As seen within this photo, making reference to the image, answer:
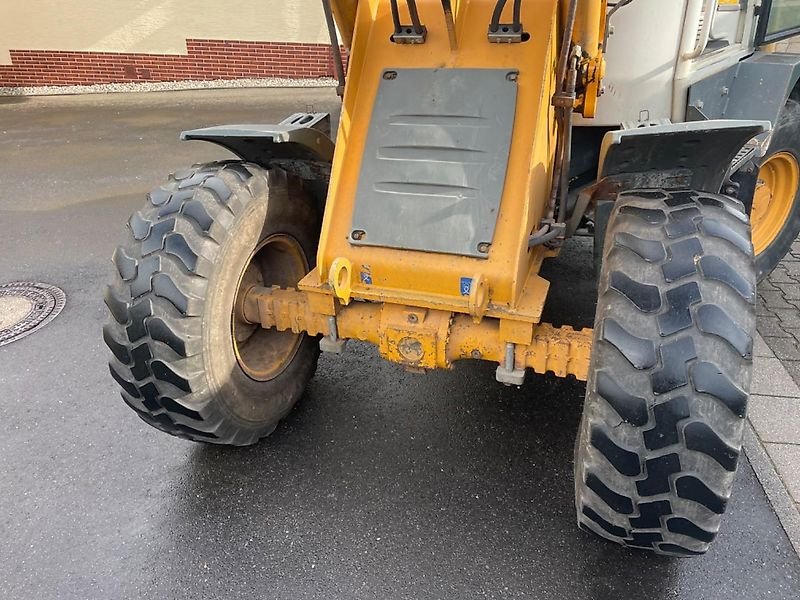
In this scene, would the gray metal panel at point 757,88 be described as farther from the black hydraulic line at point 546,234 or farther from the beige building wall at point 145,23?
the beige building wall at point 145,23

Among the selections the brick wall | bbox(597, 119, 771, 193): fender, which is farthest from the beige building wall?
bbox(597, 119, 771, 193): fender

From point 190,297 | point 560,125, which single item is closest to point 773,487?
point 560,125

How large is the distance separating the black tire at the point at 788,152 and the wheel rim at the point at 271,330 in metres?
2.65

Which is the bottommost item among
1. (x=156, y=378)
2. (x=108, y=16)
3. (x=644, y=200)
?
(x=156, y=378)

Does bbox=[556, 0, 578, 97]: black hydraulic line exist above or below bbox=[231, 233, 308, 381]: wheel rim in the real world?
above

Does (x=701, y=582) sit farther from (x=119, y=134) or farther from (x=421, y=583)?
(x=119, y=134)

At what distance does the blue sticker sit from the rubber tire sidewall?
962mm

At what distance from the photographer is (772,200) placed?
460 centimetres

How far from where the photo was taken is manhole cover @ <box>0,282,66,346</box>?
4.36 metres

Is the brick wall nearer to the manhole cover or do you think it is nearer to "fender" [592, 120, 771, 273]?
the manhole cover

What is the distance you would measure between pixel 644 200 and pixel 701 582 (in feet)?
4.82

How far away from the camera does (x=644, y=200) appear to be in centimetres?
238

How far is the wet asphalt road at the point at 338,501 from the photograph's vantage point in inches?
99.3

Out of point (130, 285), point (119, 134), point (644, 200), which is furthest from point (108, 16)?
point (644, 200)
